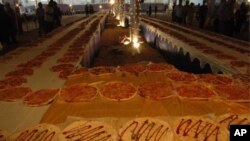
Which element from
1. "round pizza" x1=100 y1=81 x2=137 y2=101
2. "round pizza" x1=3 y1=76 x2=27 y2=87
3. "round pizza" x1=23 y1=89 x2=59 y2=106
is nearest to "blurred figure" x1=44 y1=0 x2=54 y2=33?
"round pizza" x1=3 y1=76 x2=27 y2=87

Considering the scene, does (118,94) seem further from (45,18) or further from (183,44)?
(45,18)

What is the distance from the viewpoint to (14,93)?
319 centimetres

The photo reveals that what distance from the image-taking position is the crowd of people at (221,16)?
956 cm

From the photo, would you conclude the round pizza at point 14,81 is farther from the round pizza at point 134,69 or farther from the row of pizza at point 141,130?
the round pizza at point 134,69

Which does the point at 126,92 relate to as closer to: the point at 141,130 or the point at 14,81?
the point at 141,130

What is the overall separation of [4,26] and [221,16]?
9.05 metres

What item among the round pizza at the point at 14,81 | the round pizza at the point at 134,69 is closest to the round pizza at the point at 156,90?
the round pizza at the point at 134,69

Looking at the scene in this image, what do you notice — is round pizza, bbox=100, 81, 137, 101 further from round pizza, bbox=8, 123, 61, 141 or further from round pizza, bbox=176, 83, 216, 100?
round pizza, bbox=8, 123, 61, 141

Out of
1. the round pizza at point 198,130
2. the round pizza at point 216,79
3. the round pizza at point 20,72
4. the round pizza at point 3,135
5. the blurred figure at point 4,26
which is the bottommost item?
the round pizza at point 198,130

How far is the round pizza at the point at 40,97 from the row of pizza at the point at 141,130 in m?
0.57

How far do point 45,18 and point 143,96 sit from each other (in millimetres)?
10447

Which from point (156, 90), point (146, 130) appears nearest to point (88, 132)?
point (146, 130)

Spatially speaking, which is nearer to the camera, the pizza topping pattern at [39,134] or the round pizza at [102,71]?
the pizza topping pattern at [39,134]

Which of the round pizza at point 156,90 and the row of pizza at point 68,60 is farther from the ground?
the row of pizza at point 68,60
